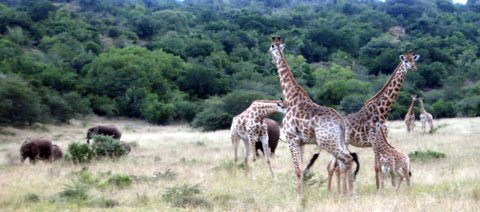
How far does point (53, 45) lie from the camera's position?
6316 centimetres

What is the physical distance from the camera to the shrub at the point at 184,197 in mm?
9180

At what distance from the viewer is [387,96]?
437 inches

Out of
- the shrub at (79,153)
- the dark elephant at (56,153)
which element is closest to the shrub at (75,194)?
the shrub at (79,153)

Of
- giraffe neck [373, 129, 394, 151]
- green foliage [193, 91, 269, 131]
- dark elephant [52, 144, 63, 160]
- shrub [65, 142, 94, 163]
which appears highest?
giraffe neck [373, 129, 394, 151]

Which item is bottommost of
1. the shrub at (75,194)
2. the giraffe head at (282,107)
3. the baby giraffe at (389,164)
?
the shrub at (75,194)

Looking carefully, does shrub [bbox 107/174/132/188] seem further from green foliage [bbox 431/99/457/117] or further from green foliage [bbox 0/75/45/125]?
green foliage [bbox 431/99/457/117]

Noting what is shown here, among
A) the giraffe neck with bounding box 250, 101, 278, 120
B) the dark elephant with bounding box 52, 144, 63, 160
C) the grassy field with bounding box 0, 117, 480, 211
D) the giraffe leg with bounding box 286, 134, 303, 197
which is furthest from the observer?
the dark elephant with bounding box 52, 144, 63, 160

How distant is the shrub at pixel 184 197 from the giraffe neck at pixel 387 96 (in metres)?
3.62

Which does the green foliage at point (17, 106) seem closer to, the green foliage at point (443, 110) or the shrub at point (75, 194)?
the shrub at point (75, 194)

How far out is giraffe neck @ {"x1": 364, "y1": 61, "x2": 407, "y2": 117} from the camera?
11.0m

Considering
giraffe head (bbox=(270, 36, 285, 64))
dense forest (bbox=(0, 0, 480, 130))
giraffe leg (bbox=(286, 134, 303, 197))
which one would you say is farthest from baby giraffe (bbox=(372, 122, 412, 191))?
dense forest (bbox=(0, 0, 480, 130))

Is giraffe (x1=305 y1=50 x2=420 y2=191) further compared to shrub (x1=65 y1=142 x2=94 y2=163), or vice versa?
shrub (x1=65 y1=142 x2=94 y2=163)

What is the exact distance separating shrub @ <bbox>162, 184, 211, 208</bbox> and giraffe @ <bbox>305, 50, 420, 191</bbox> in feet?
6.70

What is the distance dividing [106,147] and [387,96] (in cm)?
967
